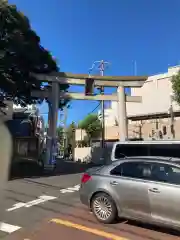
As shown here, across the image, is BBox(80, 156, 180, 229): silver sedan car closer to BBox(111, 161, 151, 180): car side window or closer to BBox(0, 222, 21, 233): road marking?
BBox(111, 161, 151, 180): car side window

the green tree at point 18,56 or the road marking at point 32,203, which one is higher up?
the green tree at point 18,56

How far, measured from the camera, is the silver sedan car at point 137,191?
667 cm

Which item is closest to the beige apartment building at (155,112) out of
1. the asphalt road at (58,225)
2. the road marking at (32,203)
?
the road marking at (32,203)

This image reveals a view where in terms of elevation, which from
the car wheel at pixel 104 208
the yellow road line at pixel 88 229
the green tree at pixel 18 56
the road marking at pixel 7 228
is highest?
the green tree at pixel 18 56

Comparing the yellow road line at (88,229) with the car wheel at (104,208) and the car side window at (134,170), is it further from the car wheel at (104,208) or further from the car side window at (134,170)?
the car side window at (134,170)

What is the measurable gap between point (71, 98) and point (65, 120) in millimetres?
33811

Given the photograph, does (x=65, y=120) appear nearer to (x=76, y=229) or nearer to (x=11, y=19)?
(x=11, y=19)

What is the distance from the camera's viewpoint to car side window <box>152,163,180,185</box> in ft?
22.3

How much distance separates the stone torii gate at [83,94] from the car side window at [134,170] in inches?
677

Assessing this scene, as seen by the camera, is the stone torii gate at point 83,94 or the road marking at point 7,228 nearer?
the road marking at point 7,228

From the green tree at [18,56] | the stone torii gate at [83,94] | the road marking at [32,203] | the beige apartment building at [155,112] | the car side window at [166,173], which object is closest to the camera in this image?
the car side window at [166,173]

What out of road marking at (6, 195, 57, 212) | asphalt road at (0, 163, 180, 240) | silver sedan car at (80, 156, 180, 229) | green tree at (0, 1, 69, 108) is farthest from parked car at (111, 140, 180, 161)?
green tree at (0, 1, 69, 108)

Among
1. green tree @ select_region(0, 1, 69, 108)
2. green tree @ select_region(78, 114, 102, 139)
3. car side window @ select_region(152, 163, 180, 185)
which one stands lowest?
car side window @ select_region(152, 163, 180, 185)

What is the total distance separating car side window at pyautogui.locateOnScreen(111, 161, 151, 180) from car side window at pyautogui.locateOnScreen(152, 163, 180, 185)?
0.14m
